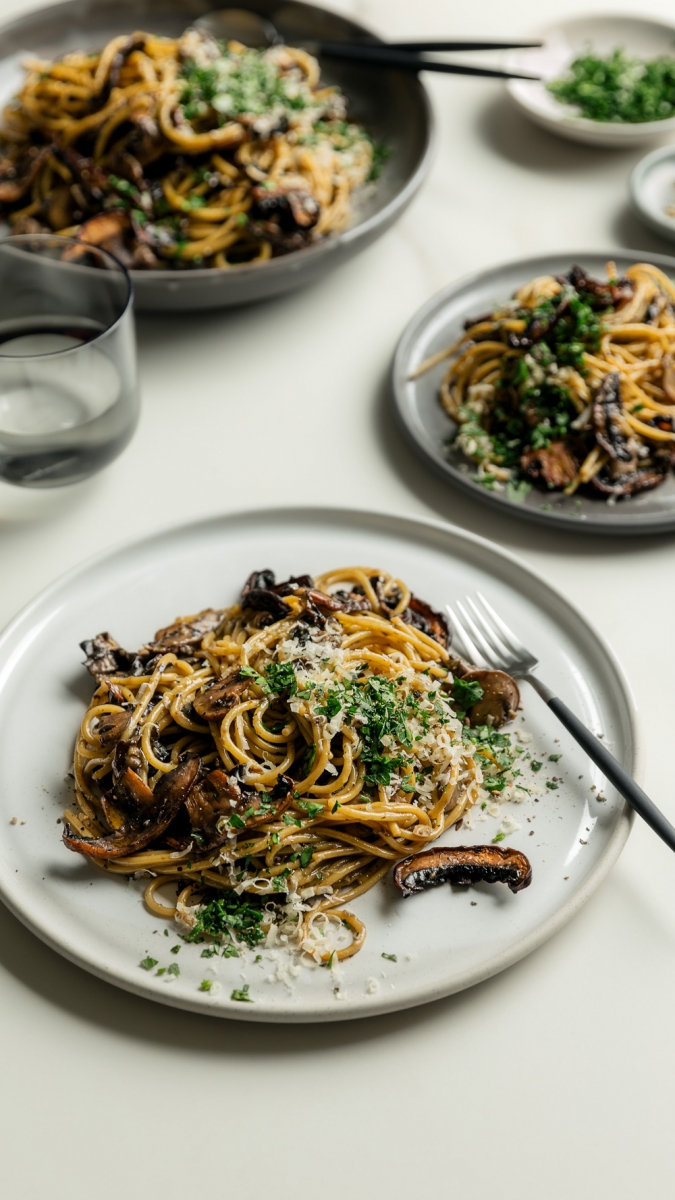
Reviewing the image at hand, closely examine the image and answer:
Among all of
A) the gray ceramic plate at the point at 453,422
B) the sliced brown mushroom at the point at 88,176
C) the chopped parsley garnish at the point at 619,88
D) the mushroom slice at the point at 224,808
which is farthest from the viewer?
the chopped parsley garnish at the point at 619,88

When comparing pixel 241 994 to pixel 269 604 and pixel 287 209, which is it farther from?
pixel 287 209

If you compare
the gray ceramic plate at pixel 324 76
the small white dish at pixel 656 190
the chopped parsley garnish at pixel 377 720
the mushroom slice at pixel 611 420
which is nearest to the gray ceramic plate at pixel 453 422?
the mushroom slice at pixel 611 420

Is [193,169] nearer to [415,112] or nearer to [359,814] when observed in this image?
[415,112]

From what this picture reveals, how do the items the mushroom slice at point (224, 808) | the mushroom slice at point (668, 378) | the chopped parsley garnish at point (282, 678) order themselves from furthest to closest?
the mushroom slice at point (668, 378) → the chopped parsley garnish at point (282, 678) → the mushroom slice at point (224, 808)

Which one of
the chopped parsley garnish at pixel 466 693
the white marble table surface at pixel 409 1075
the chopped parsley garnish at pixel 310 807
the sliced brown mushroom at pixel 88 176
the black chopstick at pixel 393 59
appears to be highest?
the black chopstick at pixel 393 59

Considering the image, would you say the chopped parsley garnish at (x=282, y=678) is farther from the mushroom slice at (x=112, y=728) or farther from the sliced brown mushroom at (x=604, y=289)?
the sliced brown mushroom at (x=604, y=289)

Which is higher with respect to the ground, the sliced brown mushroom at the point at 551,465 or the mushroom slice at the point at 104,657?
the sliced brown mushroom at the point at 551,465

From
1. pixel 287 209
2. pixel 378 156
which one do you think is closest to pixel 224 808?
pixel 287 209

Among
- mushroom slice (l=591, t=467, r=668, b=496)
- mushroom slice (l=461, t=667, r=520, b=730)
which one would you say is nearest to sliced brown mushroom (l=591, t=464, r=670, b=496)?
mushroom slice (l=591, t=467, r=668, b=496)
